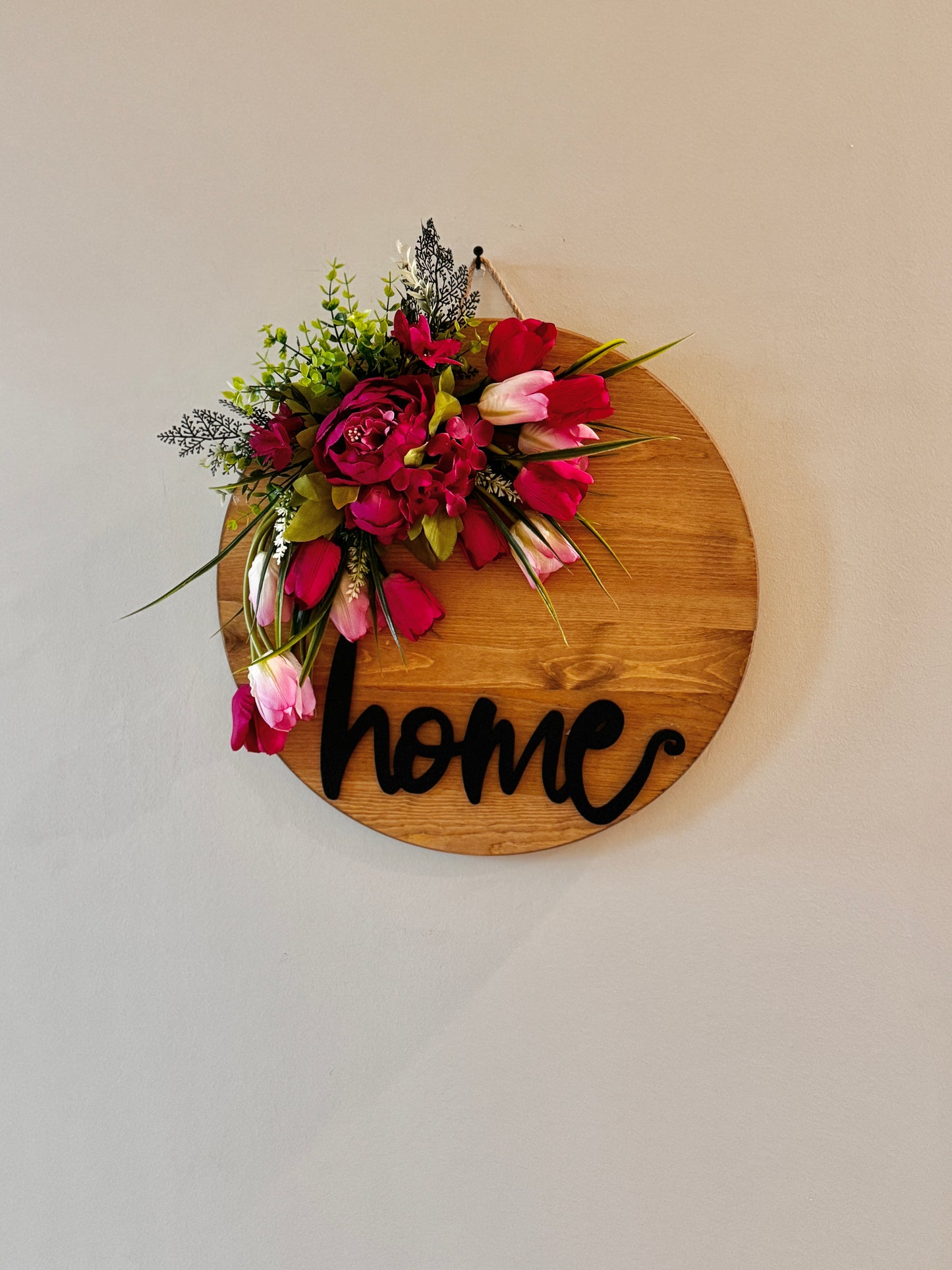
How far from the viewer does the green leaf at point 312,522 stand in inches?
32.6

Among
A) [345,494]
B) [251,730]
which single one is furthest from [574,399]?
[251,730]

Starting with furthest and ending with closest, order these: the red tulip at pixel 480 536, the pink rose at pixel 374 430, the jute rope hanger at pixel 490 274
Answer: the jute rope hanger at pixel 490 274 → the red tulip at pixel 480 536 → the pink rose at pixel 374 430

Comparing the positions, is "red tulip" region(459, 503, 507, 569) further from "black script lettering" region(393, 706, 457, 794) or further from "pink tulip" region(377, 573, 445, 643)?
"black script lettering" region(393, 706, 457, 794)

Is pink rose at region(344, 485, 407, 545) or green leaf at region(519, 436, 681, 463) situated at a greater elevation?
green leaf at region(519, 436, 681, 463)

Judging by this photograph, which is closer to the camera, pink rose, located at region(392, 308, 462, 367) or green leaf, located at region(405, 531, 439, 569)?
pink rose, located at region(392, 308, 462, 367)

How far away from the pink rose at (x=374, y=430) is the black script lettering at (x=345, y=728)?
24cm

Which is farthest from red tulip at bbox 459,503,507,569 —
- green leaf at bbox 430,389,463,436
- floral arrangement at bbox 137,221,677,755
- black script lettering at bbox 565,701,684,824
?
black script lettering at bbox 565,701,684,824

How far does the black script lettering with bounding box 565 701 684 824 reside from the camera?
3.05ft

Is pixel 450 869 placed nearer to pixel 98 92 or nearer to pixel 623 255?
pixel 623 255

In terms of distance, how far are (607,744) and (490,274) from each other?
59 cm

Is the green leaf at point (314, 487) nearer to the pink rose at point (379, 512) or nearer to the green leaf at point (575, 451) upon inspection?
the pink rose at point (379, 512)

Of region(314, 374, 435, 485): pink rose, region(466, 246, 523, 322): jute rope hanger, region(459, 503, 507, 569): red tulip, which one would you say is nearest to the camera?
region(314, 374, 435, 485): pink rose

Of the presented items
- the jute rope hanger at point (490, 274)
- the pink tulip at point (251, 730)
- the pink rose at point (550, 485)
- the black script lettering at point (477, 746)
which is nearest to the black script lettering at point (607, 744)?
the black script lettering at point (477, 746)

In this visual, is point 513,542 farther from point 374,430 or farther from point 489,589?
point 374,430
